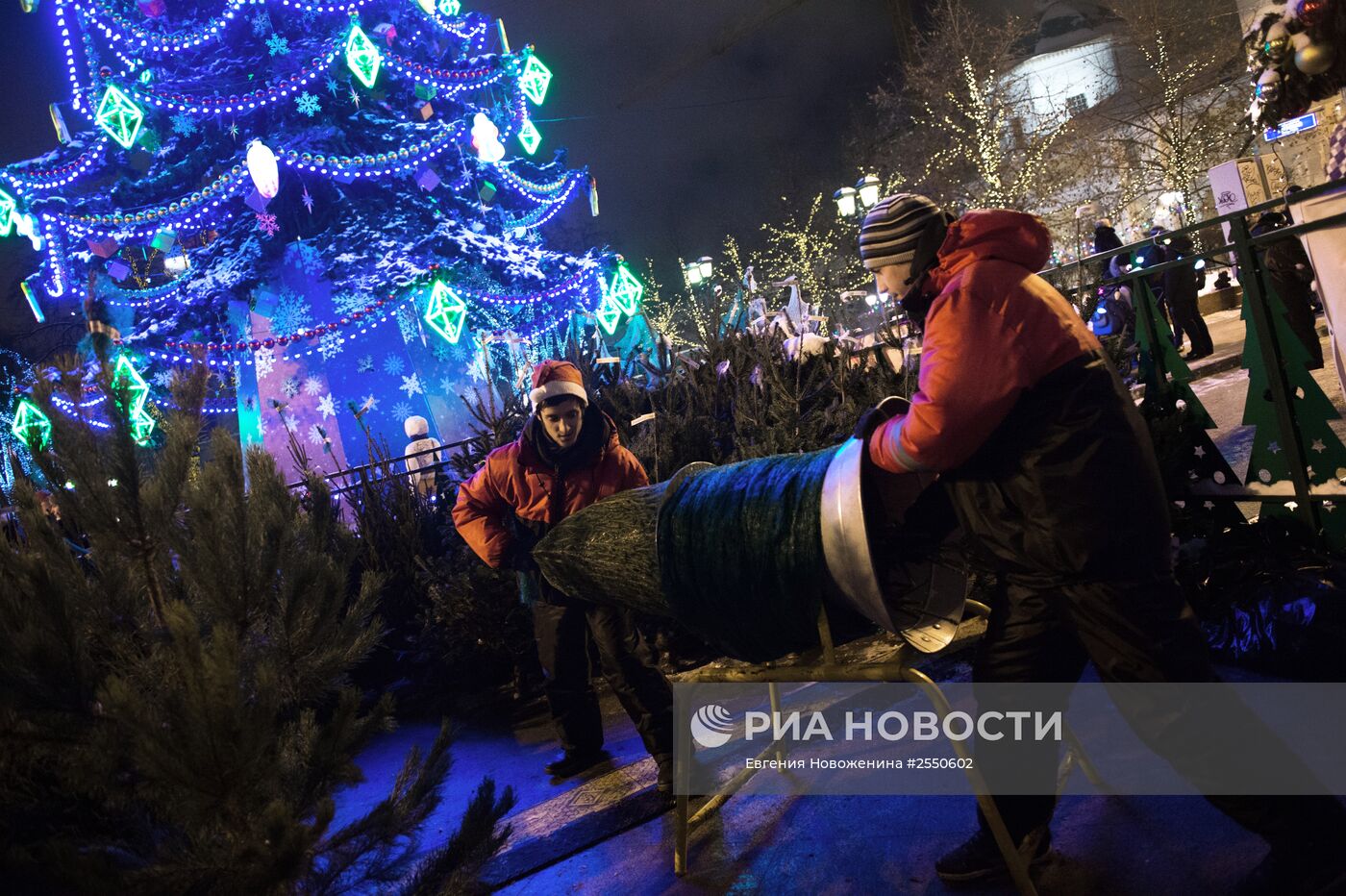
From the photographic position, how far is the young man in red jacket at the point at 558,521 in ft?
13.1

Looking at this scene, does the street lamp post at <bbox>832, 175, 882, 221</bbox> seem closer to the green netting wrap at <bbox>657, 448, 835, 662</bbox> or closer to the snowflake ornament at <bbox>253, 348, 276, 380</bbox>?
the snowflake ornament at <bbox>253, 348, 276, 380</bbox>

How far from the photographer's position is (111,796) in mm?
1811

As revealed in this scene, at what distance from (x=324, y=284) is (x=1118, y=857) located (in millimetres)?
16392

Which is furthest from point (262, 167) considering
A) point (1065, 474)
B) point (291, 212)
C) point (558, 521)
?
point (1065, 474)

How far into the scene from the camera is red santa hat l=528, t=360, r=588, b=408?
407 centimetres

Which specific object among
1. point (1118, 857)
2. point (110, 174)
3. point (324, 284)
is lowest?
point (1118, 857)

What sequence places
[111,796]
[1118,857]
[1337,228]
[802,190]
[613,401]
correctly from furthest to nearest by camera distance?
[802,190], [613,401], [1337,228], [1118,857], [111,796]

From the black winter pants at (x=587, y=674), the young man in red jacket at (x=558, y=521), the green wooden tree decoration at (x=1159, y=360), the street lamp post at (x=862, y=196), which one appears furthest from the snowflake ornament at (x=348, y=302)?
the green wooden tree decoration at (x=1159, y=360)

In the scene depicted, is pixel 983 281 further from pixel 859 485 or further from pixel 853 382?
pixel 853 382

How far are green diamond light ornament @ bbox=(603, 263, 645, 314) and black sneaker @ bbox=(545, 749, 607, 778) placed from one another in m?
14.1

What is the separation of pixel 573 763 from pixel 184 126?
16.6m

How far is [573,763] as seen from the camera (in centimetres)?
439

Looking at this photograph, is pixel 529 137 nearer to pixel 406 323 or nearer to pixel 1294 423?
pixel 406 323

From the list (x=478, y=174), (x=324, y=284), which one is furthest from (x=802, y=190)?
(x=324, y=284)
